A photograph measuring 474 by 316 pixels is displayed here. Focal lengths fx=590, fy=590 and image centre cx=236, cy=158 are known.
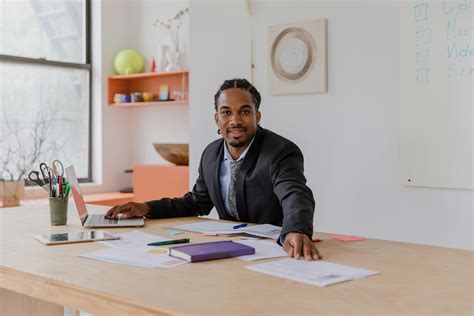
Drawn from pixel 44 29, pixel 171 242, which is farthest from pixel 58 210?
pixel 44 29

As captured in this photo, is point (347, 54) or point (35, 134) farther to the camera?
point (35, 134)

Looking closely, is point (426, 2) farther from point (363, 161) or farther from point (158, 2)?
point (158, 2)

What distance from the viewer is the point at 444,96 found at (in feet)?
8.98

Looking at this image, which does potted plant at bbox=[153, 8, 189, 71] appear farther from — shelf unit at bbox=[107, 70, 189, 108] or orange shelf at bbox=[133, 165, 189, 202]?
orange shelf at bbox=[133, 165, 189, 202]

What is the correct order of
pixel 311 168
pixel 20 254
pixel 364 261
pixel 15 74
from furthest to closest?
pixel 15 74 < pixel 311 168 < pixel 20 254 < pixel 364 261

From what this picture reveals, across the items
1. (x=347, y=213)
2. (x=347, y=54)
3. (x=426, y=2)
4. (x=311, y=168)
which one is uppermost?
(x=426, y=2)

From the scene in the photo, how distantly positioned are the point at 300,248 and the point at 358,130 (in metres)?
1.70

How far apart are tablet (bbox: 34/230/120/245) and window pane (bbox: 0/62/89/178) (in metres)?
3.06

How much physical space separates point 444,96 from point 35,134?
3.45 m

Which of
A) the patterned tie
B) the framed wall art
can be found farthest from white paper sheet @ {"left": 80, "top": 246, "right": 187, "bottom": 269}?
the framed wall art

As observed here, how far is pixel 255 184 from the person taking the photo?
7.55ft


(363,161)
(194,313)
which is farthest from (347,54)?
(194,313)

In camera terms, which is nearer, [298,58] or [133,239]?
[133,239]

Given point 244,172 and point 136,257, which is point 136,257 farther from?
point 244,172
